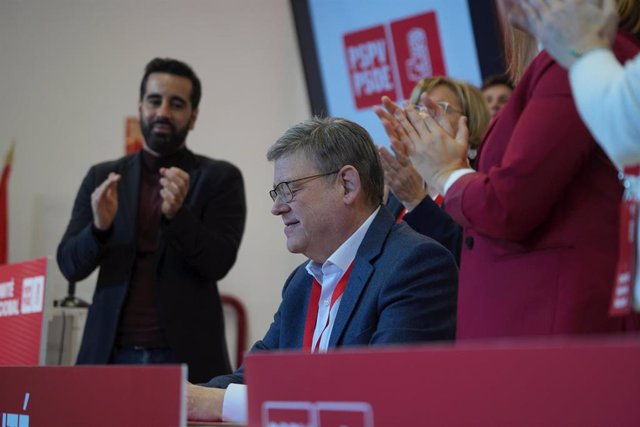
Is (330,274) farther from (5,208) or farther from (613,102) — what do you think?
(5,208)

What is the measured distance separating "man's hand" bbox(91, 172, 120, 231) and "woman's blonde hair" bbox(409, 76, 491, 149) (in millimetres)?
1091

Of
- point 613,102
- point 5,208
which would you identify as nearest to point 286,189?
point 613,102

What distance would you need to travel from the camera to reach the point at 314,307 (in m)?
2.26

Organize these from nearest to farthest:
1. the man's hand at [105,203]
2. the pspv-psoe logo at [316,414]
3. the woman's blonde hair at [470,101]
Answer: the pspv-psoe logo at [316,414] → the woman's blonde hair at [470,101] → the man's hand at [105,203]

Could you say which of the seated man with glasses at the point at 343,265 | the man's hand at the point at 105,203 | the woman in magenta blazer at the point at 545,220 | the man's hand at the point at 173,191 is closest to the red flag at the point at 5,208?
the man's hand at the point at 105,203

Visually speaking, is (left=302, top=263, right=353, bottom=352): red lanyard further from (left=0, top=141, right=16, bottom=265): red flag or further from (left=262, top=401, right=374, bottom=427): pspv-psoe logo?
(left=0, top=141, right=16, bottom=265): red flag

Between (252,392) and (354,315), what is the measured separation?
90 centimetres

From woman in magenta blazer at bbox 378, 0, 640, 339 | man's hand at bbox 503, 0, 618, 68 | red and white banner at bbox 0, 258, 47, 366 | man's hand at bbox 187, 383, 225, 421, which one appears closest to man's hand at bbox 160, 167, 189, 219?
red and white banner at bbox 0, 258, 47, 366

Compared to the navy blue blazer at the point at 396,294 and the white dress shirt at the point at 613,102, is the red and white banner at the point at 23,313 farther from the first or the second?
the white dress shirt at the point at 613,102

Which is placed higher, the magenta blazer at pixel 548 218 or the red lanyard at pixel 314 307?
the magenta blazer at pixel 548 218

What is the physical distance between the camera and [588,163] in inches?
58.9

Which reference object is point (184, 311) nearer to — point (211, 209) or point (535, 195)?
point (211, 209)

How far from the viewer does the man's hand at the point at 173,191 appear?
3.02 m

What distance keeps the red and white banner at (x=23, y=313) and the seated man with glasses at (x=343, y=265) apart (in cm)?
78
